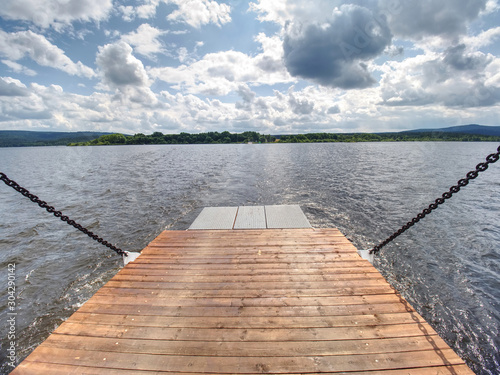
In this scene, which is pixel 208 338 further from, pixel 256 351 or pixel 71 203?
pixel 71 203

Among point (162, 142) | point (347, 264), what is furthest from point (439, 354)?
point (162, 142)

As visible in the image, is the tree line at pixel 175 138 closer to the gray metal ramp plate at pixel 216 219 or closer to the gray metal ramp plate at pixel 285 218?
the gray metal ramp plate at pixel 216 219

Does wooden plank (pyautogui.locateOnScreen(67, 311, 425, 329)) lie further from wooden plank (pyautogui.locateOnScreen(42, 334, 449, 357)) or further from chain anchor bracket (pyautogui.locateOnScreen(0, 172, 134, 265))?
chain anchor bracket (pyautogui.locateOnScreen(0, 172, 134, 265))

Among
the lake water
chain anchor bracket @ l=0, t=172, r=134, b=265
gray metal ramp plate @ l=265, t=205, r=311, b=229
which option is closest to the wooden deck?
chain anchor bracket @ l=0, t=172, r=134, b=265

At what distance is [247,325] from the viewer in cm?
325

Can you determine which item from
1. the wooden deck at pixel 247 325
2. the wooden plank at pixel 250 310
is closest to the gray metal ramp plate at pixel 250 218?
the wooden deck at pixel 247 325

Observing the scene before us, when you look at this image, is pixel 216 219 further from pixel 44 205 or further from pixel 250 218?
pixel 44 205

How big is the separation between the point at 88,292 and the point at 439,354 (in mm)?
7945

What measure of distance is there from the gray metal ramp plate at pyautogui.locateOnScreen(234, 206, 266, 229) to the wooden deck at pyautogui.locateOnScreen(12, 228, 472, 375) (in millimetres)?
2752

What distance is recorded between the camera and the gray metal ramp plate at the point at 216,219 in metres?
7.98

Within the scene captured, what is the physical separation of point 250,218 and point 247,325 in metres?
5.54

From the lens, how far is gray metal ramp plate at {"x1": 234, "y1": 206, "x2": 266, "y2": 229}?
307 inches

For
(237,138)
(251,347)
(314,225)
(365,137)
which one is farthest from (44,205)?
(365,137)

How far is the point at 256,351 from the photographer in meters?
2.86
